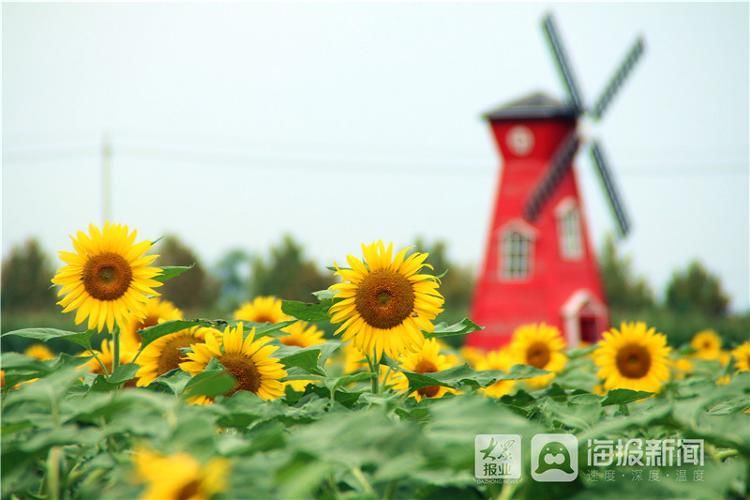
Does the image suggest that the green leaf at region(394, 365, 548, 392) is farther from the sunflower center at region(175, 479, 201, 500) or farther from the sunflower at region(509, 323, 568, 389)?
the sunflower at region(509, 323, 568, 389)

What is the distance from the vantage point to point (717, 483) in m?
1.48

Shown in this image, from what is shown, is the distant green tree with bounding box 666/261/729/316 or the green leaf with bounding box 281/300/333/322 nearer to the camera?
the green leaf with bounding box 281/300/333/322

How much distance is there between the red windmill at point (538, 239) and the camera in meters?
23.1

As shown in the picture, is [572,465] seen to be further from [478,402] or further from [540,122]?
[540,122]

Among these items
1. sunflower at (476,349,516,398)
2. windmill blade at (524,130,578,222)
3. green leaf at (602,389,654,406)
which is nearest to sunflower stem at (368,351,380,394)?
green leaf at (602,389,654,406)

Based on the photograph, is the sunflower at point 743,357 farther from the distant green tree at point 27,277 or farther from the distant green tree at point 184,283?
the distant green tree at point 27,277

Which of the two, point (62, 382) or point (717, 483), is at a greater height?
point (62, 382)

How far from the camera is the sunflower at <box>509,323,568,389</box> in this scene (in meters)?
4.61

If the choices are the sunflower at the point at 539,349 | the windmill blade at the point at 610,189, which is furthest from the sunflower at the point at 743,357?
the windmill blade at the point at 610,189

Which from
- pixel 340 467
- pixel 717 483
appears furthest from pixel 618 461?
pixel 340 467

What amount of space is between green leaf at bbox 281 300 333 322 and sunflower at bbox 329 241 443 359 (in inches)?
0.9

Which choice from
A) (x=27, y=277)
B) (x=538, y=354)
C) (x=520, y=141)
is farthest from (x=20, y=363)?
(x=27, y=277)

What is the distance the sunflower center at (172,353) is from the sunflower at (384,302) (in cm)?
50

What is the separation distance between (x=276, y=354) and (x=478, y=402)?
39.0 inches
